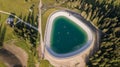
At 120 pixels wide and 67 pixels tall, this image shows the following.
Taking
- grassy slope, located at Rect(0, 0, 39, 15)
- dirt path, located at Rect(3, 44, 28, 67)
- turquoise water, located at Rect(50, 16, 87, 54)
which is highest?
grassy slope, located at Rect(0, 0, 39, 15)

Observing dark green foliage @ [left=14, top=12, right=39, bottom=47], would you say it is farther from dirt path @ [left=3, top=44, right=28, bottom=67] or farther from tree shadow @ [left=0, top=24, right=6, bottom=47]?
tree shadow @ [left=0, top=24, right=6, bottom=47]

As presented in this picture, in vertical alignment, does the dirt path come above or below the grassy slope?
below

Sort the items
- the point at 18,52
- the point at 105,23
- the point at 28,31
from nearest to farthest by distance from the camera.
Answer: the point at 18,52 → the point at 28,31 → the point at 105,23

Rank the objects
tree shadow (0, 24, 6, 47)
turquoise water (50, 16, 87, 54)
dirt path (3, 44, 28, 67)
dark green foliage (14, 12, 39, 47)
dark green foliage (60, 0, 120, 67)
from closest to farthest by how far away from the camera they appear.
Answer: dark green foliage (60, 0, 120, 67)
dirt path (3, 44, 28, 67)
dark green foliage (14, 12, 39, 47)
tree shadow (0, 24, 6, 47)
turquoise water (50, 16, 87, 54)

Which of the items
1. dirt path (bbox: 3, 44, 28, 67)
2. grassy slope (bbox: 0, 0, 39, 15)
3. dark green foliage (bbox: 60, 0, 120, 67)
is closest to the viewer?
dark green foliage (bbox: 60, 0, 120, 67)

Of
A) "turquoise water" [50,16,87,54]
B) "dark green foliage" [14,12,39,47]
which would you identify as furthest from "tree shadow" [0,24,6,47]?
"turquoise water" [50,16,87,54]

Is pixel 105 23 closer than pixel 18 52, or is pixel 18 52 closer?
pixel 18 52

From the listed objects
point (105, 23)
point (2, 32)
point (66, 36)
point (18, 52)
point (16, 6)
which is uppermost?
point (16, 6)

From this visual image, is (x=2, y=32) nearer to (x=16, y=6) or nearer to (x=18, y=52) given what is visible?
(x=18, y=52)

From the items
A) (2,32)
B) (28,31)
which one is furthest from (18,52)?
(2,32)
